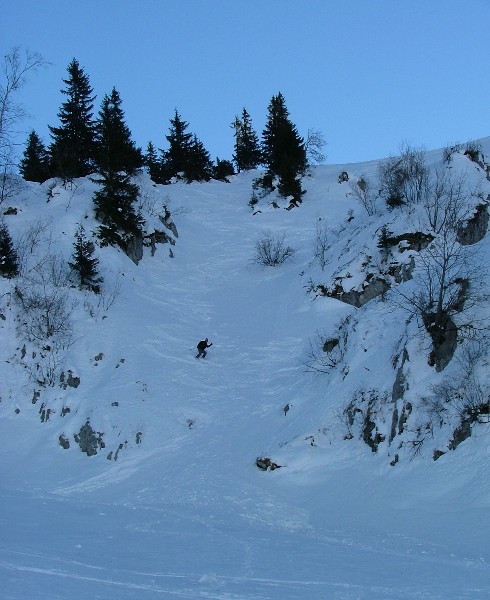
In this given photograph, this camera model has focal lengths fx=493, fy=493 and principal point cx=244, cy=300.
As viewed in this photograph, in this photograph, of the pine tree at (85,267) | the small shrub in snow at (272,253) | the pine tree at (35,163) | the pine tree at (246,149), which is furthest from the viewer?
the pine tree at (246,149)

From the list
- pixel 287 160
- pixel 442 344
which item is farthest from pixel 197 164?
pixel 442 344

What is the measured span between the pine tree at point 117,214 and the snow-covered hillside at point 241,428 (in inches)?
38.9

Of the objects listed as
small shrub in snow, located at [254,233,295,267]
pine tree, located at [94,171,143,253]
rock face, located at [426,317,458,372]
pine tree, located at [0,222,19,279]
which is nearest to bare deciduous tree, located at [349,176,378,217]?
small shrub in snow, located at [254,233,295,267]

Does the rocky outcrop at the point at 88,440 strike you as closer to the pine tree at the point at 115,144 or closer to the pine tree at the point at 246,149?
the pine tree at the point at 115,144

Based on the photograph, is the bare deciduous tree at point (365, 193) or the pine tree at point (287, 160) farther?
the pine tree at point (287, 160)

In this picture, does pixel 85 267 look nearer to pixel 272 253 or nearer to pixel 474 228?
pixel 272 253

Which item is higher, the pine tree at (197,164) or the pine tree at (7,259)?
the pine tree at (197,164)

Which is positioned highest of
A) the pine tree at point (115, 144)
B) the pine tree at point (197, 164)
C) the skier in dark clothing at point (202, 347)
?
the pine tree at point (197, 164)

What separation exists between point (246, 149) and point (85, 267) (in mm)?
40974

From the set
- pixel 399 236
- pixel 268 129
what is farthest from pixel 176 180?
pixel 399 236

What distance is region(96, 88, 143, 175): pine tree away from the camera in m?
27.9

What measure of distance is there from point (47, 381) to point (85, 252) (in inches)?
266

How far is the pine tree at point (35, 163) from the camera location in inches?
1432

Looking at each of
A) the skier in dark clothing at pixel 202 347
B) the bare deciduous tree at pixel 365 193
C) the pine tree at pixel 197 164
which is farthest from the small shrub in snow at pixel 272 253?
the pine tree at pixel 197 164
